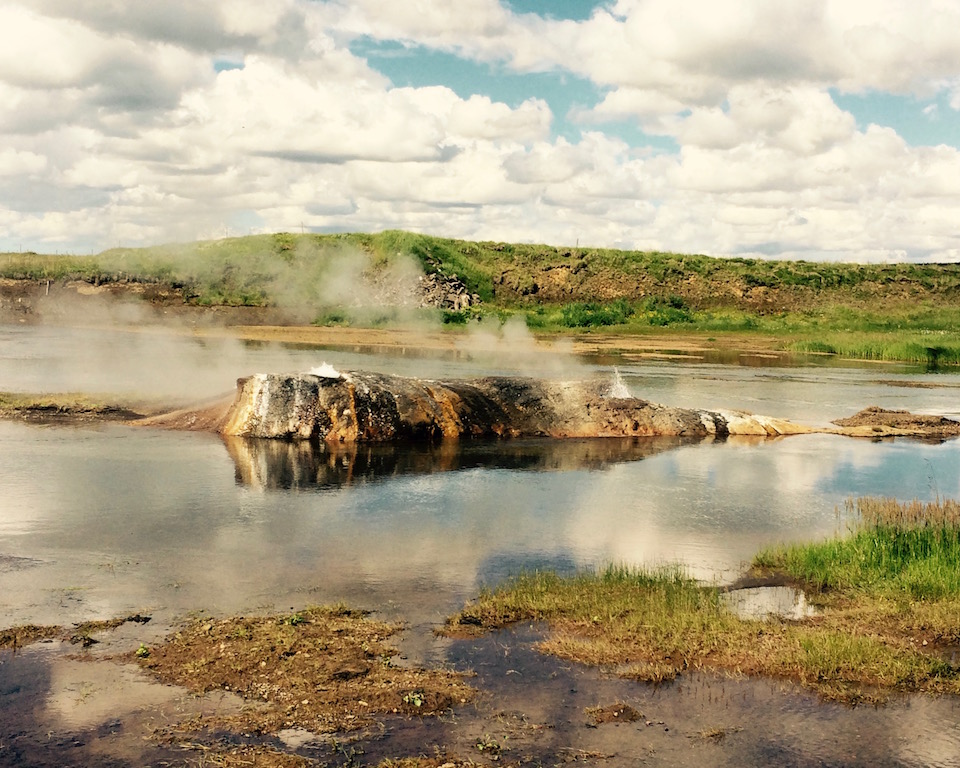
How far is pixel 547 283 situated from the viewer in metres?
93.8

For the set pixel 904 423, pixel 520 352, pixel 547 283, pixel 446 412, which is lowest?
pixel 904 423

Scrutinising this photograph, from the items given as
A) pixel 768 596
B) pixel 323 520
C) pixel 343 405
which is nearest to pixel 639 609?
pixel 768 596

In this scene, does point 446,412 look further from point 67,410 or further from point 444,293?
point 444,293

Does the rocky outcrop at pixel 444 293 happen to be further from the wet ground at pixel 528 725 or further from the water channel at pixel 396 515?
the wet ground at pixel 528 725

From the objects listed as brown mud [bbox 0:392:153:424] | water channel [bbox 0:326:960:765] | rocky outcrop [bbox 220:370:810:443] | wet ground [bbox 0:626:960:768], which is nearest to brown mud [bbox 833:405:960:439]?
water channel [bbox 0:326:960:765]

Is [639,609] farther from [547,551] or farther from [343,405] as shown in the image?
[343,405]

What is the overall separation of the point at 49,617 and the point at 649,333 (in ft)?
216

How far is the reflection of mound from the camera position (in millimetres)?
18109

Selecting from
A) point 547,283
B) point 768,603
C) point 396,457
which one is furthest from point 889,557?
point 547,283

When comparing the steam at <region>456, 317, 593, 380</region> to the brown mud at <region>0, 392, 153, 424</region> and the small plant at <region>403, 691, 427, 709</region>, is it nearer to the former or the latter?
the brown mud at <region>0, 392, 153, 424</region>

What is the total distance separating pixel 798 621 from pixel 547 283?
276ft

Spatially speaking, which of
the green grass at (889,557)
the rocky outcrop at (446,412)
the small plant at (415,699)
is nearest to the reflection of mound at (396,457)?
the rocky outcrop at (446,412)

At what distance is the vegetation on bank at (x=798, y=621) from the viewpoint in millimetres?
9234

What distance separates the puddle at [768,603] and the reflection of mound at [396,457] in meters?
8.25
